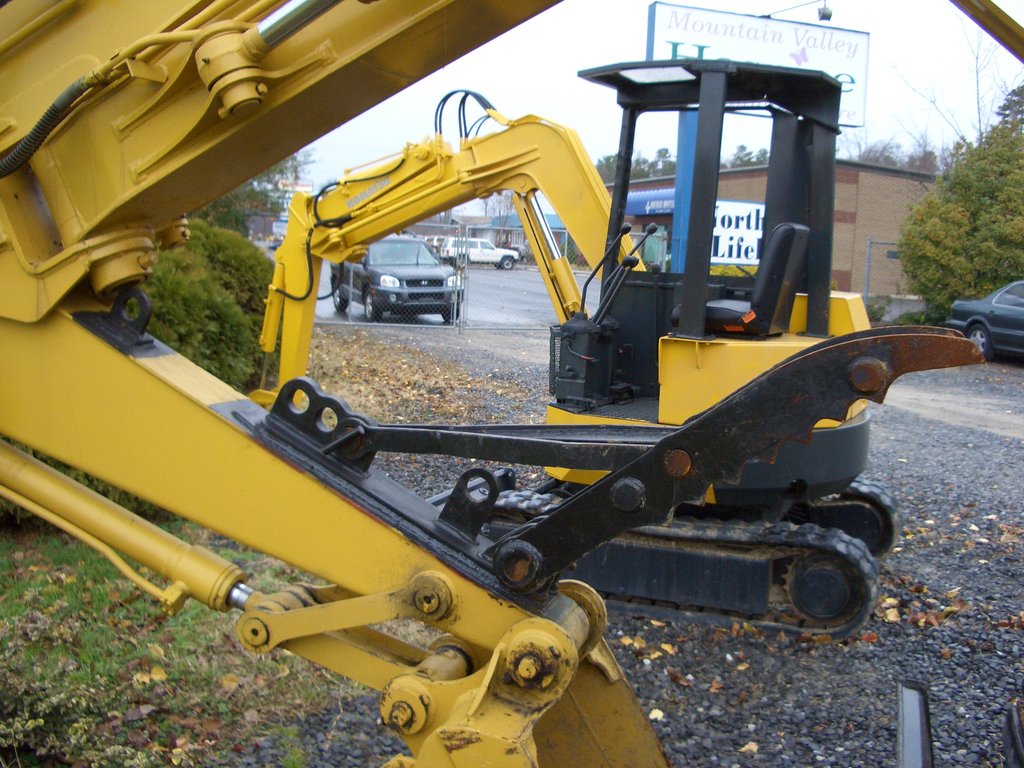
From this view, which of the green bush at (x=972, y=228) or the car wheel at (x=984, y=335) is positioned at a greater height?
the green bush at (x=972, y=228)

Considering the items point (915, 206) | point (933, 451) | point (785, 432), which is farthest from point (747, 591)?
point (915, 206)

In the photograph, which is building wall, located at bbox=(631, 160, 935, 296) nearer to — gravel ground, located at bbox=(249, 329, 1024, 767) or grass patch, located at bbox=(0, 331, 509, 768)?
gravel ground, located at bbox=(249, 329, 1024, 767)

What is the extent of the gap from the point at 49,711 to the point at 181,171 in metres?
2.37

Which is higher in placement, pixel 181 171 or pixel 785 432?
pixel 181 171

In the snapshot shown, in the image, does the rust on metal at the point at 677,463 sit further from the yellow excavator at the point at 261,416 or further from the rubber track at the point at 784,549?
the rubber track at the point at 784,549

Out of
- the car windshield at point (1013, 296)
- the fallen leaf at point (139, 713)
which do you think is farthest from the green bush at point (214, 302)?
the car windshield at point (1013, 296)

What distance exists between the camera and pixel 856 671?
4.66m

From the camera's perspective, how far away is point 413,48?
2.07 meters

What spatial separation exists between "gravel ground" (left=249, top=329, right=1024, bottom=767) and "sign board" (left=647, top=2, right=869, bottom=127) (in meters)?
10.1

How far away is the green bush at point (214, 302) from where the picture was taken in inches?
257

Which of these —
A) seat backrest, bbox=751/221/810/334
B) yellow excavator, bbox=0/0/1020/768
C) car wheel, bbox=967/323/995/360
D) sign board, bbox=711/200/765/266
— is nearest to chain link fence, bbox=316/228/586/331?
sign board, bbox=711/200/765/266

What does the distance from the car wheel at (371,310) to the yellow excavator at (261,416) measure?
16514 mm

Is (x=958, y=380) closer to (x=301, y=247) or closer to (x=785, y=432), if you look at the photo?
(x=301, y=247)

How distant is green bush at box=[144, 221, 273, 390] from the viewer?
6.53m
